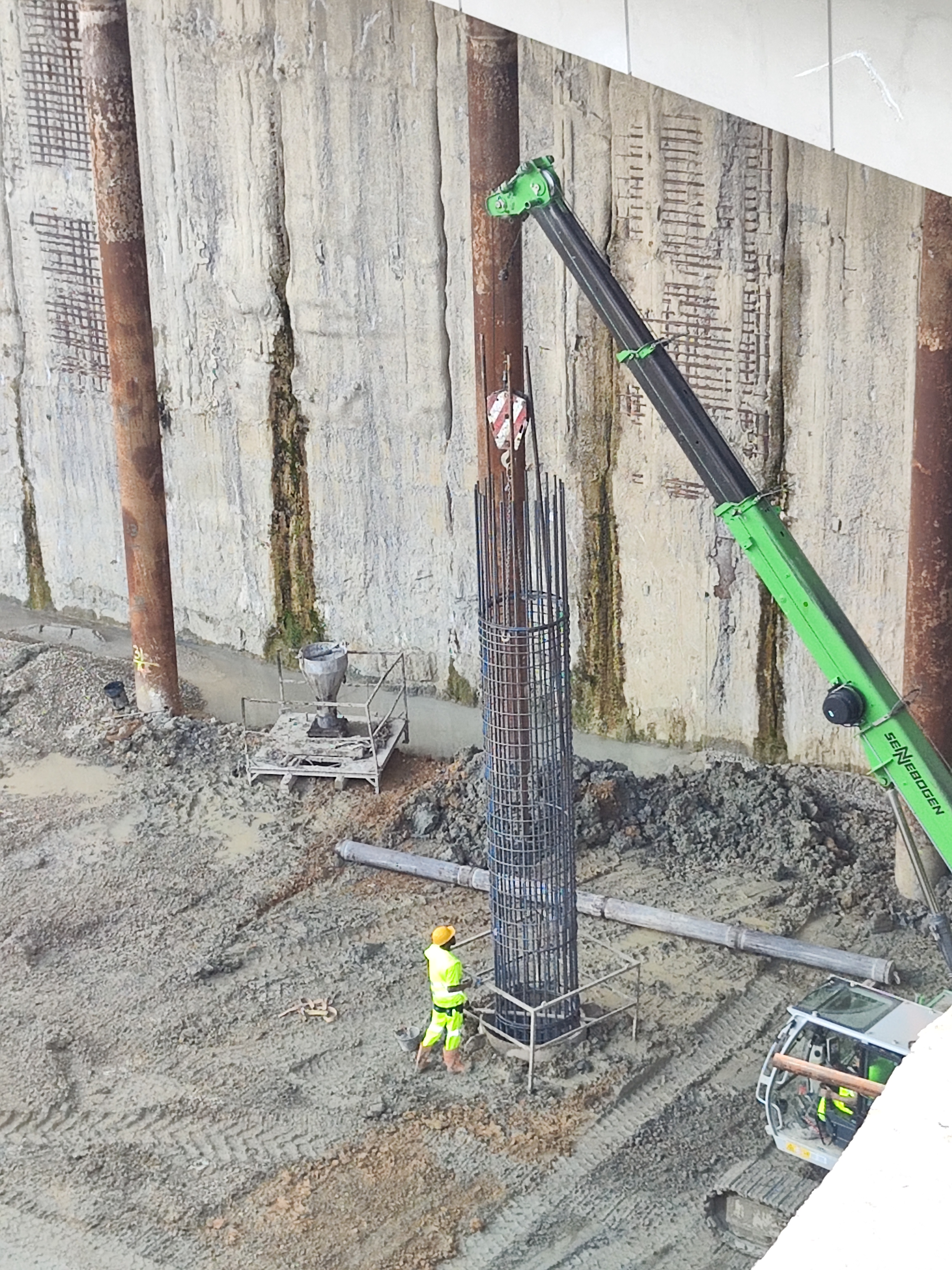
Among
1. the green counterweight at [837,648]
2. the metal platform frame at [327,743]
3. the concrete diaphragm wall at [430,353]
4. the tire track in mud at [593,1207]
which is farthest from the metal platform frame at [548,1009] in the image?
the concrete diaphragm wall at [430,353]

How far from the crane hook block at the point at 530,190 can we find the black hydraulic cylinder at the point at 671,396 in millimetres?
414

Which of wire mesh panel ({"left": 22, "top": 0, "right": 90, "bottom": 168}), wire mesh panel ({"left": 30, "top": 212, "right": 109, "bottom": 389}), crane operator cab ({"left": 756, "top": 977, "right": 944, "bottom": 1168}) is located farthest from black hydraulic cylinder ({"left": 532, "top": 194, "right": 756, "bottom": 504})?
wire mesh panel ({"left": 30, "top": 212, "right": 109, "bottom": 389})

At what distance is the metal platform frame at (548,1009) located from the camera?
31.9 ft

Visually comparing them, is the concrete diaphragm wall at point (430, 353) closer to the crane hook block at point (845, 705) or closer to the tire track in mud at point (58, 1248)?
the crane hook block at point (845, 705)

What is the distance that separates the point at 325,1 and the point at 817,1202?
1147 centimetres

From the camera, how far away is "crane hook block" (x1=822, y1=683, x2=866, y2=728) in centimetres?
860

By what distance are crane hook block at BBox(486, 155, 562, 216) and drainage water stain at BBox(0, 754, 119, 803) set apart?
6.05 metres

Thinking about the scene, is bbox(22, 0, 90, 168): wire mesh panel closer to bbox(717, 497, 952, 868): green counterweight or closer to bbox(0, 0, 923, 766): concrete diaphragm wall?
bbox(0, 0, 923, 766): concrete diaphragm wall

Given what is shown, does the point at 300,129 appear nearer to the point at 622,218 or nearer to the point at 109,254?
the point at 109,254

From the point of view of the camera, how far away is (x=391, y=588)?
1455 cm

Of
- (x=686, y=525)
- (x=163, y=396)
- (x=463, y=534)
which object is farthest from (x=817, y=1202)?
(x=163, y=396)

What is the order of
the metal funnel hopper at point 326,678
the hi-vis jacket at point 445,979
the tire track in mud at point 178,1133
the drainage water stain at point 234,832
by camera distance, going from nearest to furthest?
the tire track in mud at point 178,1133
the hi-vis jacket at point 445,979
the drainage water stain at point 234,832
the metal funnel hopper at point 326,678

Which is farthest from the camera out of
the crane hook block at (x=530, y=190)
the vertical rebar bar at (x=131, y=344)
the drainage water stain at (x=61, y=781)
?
the drainage water stain at (x=61, y=781)

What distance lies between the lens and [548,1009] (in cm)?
1002
